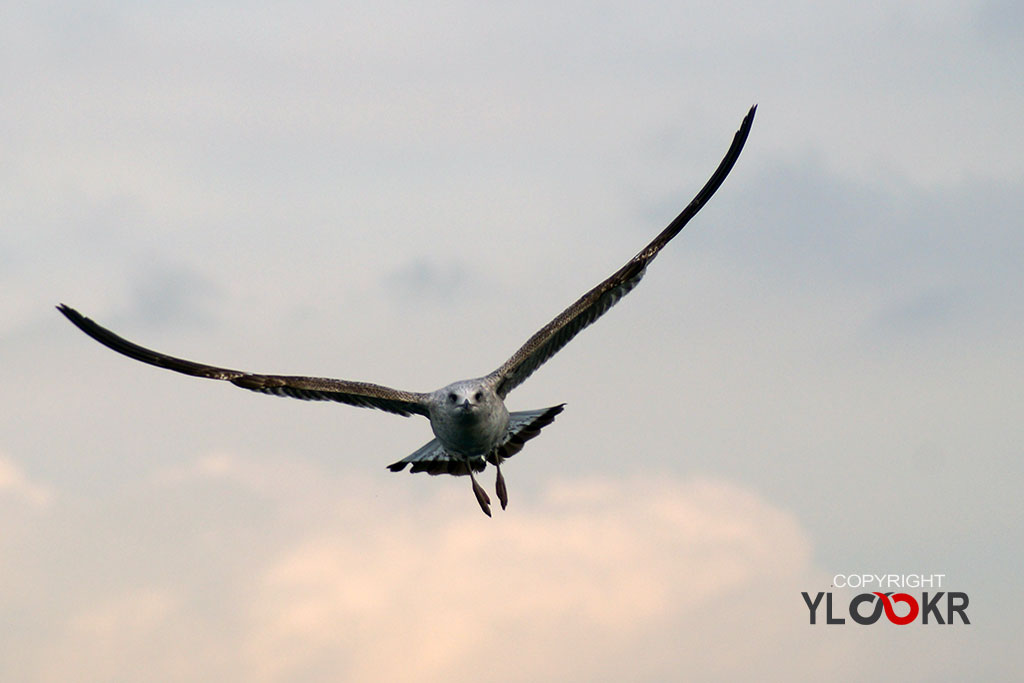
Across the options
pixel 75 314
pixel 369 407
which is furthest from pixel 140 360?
pixel 369 407

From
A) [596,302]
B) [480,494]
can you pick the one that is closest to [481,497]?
[480,494]

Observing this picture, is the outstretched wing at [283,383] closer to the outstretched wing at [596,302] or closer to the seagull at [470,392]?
the seagull at [470,392]

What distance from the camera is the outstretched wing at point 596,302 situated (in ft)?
72.0

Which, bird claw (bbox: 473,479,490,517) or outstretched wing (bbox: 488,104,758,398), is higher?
outstretched wing (bbox: 488,104,758,398)

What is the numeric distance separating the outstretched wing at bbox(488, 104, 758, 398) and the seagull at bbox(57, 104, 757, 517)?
0.01m

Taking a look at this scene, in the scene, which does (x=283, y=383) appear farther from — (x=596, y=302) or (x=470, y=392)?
(x=596, y=302)

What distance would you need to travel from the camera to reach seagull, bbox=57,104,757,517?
2116cm

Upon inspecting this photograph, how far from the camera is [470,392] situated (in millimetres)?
20750

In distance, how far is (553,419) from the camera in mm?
22500

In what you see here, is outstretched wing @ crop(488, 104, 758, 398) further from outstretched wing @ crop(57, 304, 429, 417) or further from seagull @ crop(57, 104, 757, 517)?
outstretched wing @ crop(57, 304, 429, 417)

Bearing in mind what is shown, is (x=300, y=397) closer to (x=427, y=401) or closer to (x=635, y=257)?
(x=427, y=401)

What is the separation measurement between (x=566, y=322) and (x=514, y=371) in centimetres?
105

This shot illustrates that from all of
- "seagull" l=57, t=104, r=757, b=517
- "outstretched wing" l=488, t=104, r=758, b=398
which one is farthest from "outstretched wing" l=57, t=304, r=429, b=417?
"outstretched wing" l=488, t=104, r=758, b=398

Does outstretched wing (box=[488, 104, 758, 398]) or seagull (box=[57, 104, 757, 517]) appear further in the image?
outstretched wing (box=[488, 104, 758, 398])
